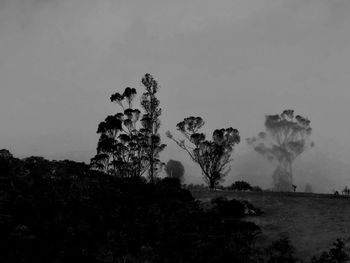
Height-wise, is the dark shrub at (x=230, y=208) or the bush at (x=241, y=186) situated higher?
the bush at (x=241, y=186)

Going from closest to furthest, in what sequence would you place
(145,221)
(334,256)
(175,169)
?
(334,256) → (145,221) → (175,169)

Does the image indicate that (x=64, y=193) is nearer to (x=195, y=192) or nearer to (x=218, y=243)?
(x=218, y=243)

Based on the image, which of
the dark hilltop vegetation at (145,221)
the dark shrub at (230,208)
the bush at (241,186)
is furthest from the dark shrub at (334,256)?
the bush at (241,186)

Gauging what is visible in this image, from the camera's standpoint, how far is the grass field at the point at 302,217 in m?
19.6

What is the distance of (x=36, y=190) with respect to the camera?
73.6ft

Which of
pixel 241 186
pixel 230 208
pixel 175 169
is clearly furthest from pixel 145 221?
pixel 175 169

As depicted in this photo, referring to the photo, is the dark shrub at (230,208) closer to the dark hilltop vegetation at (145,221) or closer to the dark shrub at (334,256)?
the dark hilltop vegetation at (145,221)

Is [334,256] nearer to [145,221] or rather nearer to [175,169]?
[145,221]

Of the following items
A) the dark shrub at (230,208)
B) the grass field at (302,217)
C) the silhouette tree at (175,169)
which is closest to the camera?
the grass field at (302,217)

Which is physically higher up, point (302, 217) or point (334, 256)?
point (302, 217)

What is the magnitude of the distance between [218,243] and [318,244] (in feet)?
14.4

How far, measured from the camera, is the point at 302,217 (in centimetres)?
2362

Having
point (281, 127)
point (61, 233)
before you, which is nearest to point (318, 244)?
point (61, 233)

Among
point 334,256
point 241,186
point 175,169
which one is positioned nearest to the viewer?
point 334,256
